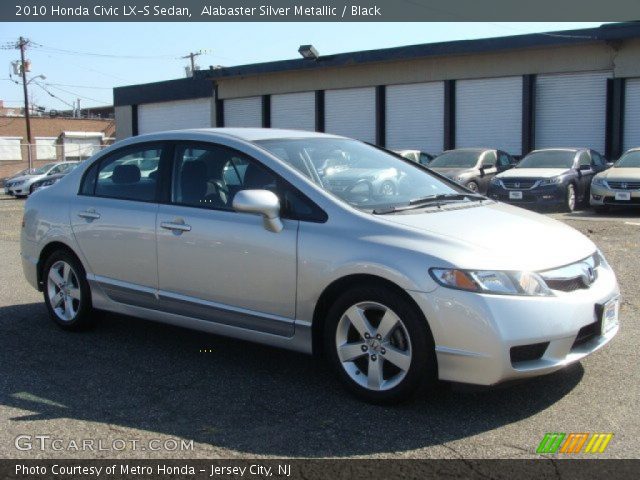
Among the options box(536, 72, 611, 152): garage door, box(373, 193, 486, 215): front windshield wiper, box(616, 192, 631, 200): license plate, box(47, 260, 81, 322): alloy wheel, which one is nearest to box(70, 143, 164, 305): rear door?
box(47, 260, 81, 322): alloy wheel

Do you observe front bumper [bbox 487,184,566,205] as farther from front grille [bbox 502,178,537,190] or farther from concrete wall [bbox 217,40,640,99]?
concrete wall [bbox 217,40,640,99]

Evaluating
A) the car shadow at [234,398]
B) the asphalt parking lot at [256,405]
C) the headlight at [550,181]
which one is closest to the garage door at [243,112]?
the headlight at [550,181]

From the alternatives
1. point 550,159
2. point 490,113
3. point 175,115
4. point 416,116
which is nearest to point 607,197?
point 550,159

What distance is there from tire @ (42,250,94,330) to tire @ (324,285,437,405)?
2.43m

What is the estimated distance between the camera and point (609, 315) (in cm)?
455

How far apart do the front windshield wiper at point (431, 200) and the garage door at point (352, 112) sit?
76.9ft

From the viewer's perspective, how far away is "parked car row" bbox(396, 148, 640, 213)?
594 inches

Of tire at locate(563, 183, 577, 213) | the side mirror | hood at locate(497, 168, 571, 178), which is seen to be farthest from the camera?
hood at locate(497, 168, 571, 178)

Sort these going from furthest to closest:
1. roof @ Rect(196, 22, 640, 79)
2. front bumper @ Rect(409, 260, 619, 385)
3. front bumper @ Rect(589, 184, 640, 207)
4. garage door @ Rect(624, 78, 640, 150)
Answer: garage door @ Rect(624, 78, 640, 150), roof @ Rect(196, 22, 640, 79), front bumper @ Rect(589, 184, 640, 207), front bumper @ Rect(409, 260, 619, 385)

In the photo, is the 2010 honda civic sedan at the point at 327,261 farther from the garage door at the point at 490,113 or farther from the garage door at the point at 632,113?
the garage door at the point at 490,113

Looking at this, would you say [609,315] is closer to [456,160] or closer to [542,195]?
[542,195]

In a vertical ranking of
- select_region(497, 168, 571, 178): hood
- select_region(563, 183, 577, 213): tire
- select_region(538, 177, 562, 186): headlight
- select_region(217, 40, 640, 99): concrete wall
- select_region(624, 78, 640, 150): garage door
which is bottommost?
select_region(563, 183, 577, 213): tire

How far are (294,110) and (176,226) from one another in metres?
26.8

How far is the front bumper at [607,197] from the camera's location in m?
14.8
